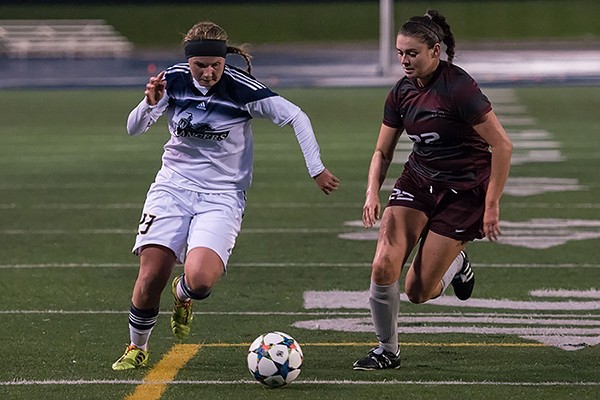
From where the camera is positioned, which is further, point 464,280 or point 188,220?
point 464,280

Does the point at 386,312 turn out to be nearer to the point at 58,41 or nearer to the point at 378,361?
the point at 378,361

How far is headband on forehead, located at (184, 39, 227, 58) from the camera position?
6.65 metres

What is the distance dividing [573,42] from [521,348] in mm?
40706

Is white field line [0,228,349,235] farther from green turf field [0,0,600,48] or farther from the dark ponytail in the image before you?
green turf field [0,0,600,48]

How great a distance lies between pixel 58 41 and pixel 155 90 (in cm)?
3744

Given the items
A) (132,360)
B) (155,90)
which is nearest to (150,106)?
(155,90)

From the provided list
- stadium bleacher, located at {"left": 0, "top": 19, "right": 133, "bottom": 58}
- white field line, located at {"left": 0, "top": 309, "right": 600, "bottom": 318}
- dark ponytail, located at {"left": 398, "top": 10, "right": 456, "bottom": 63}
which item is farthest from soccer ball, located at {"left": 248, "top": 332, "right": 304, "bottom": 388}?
stadium bleacher, located at {"left": 0, "top": 19, "right": 133, "bottom": 58}

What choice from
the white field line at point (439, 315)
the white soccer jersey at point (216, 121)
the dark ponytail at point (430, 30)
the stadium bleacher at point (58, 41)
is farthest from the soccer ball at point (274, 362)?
the stadium bleacher at point (58, 41)

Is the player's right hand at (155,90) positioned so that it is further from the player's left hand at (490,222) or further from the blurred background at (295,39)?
the blurred background at (295,39)

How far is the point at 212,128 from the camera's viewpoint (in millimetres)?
6828

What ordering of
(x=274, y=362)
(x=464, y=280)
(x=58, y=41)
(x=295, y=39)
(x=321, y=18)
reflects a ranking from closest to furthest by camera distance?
1. (x=274, y=362)
2. (x=464, y=280)
3. (x=58, y=41)
4. (x=295, y=39)
5. (x=321, y=18)

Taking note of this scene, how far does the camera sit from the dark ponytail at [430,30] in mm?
6617

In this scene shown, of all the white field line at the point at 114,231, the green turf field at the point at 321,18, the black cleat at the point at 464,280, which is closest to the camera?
the black cleat at the point at 464,280

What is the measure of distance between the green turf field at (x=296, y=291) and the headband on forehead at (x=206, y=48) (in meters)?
1.55
